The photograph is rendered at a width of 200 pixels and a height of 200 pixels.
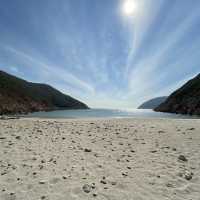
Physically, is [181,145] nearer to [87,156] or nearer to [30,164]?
[87,156]

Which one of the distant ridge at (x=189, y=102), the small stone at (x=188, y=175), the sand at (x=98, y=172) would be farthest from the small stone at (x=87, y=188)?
the distant ridge at (x=189, y=102)

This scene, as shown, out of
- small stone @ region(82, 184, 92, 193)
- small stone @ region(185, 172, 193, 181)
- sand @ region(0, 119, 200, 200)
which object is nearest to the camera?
sand @ region(0, 119, 200, 200)

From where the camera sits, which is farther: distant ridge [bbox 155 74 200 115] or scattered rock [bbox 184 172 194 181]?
distant ridge [bbox 155 74 200 115]

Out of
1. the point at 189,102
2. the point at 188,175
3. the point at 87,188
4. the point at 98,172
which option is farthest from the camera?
the point at 189,102

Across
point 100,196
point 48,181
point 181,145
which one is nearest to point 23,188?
point 48,181

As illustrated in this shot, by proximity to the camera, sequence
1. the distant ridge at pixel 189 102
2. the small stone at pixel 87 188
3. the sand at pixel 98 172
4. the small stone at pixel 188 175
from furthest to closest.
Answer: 1. the distant ridge at pixel 189 102
2. the small stone at pixel 188 175
3. the small stone at pixel 87 188
4. the sand at pixel 98 172

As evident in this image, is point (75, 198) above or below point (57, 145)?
below

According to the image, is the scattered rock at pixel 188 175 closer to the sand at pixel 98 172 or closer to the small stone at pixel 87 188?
the sand at pixel 98 172

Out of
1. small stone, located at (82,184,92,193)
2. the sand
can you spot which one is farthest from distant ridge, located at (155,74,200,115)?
small stone, located at (82,184,92,193)

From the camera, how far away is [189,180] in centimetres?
539

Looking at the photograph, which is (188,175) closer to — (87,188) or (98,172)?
(98,172)

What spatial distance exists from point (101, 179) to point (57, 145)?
516 cm

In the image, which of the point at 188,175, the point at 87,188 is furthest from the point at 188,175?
the point at 87,188

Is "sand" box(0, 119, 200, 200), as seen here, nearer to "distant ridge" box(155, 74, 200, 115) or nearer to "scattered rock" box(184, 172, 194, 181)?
"scattered rock" box(184, 172, 194, 181)
